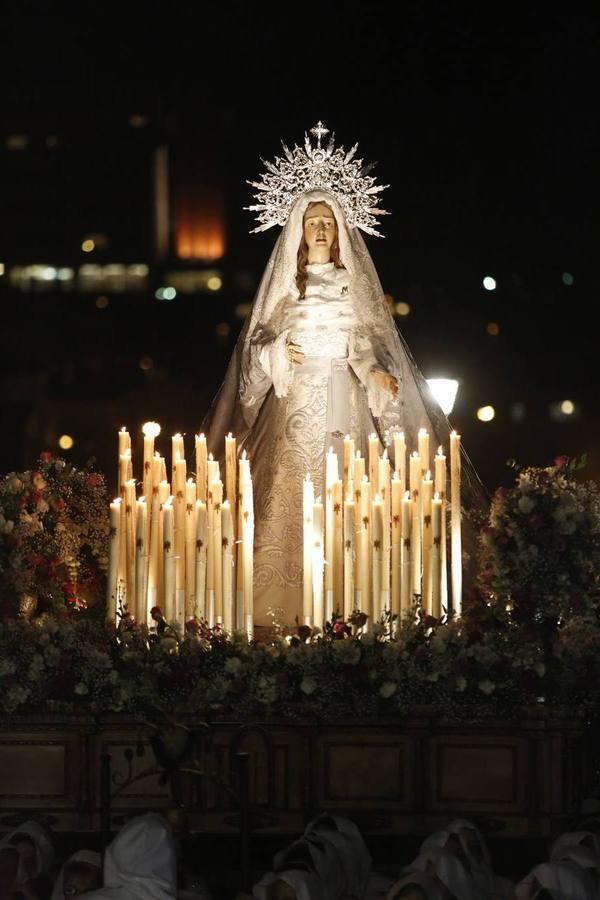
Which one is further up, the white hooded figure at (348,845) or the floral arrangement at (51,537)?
the floral arrangement at (51,537)

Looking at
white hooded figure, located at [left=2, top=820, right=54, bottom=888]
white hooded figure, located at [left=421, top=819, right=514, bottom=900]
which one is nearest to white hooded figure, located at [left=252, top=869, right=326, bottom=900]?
white hooded figure, located at [left=421, top=819, right=514, bottom=900]

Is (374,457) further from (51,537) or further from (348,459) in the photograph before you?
(51,537)

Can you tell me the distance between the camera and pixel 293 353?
38.9ft

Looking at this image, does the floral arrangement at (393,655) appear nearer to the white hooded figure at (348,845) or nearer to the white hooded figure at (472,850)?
the white hooded figure at (348,845)

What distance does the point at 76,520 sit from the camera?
480 inches

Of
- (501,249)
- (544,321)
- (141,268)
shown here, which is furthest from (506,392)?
(141,268)

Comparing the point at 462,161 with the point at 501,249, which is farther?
the point at 501,249

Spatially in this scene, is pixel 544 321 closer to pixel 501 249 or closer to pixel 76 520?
pixel 501 249

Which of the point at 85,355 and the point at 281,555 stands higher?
the point at 85,355

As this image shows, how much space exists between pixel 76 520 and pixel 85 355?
52.7 ft

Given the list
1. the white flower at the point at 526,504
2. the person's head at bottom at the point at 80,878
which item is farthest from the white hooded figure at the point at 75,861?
the white flower at the point at 526,504

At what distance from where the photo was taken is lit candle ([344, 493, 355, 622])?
10.7 meters

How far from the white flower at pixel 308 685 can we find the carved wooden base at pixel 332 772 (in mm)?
138

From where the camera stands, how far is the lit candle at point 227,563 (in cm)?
1066
